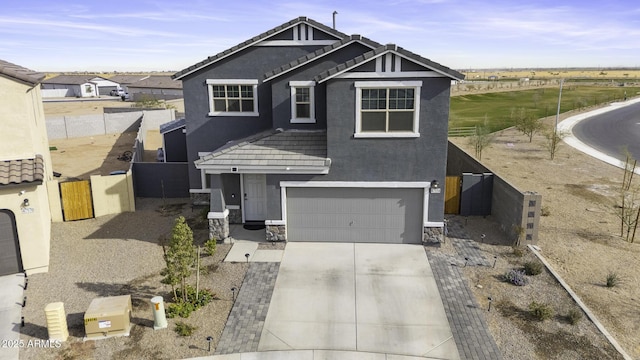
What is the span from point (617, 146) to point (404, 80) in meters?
27.8

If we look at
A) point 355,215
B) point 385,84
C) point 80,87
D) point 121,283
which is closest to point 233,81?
point 385,84

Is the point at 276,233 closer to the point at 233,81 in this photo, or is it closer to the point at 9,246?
the point at 233,81

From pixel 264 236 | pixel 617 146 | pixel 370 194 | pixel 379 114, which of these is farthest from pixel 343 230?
pixel 617 146

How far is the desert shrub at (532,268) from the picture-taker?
494 inches

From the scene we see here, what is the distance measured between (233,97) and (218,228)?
564 centimetres

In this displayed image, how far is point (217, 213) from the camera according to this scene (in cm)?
1502

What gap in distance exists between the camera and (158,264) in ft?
44.8

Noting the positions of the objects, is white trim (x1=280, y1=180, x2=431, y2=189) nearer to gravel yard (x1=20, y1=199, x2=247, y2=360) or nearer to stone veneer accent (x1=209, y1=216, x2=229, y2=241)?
stone veneer accent (x1=209, y1=216, x2=229, y2=241)

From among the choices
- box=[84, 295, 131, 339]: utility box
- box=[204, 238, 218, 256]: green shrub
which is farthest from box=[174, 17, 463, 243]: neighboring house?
box=[84, 295, 131, 339]: utility box

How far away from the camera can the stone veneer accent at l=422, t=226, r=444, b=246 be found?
14.6 m

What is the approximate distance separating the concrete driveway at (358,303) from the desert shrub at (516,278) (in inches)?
80.9

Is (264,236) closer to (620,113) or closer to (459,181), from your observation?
(459,181)

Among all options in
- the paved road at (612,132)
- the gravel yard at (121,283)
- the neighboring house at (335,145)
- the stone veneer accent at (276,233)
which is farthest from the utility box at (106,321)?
the paved road at (612,132)

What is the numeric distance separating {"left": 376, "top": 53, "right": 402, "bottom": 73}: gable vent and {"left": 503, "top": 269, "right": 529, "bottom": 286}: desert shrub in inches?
261
